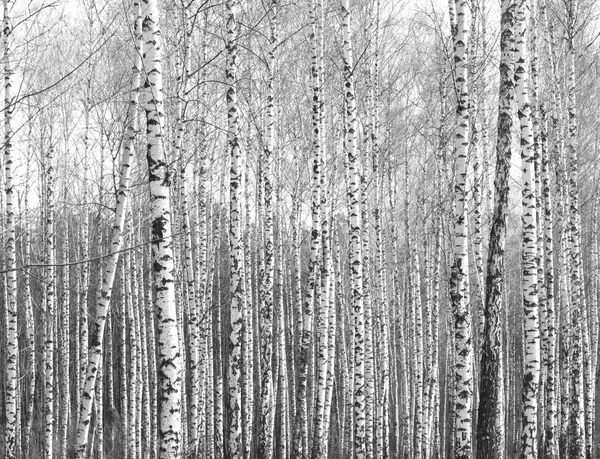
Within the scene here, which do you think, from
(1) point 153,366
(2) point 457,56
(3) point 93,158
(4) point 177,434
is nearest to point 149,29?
(4) point 177,434

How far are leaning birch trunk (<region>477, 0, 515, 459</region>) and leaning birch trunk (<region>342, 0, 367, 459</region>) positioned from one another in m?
2.32

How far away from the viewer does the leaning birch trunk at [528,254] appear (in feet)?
25.5

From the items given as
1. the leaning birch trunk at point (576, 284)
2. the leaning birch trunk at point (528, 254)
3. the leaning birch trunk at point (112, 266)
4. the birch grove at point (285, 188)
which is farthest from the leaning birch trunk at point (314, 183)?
the leaning birch trunk at point (576, 284)

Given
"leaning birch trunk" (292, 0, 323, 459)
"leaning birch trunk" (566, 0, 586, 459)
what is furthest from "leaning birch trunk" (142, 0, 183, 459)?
"leaning birch trunk" (566, 0, 586, 459)

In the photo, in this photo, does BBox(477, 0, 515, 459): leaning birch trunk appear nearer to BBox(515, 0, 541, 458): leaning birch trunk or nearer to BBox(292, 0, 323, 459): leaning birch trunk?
BBox(515, 0, 541, 458): leaning birch trunk

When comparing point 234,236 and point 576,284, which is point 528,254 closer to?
point 234,236

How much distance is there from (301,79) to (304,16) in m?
1.68

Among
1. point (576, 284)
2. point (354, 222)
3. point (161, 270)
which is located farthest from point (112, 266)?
point (576, 284)

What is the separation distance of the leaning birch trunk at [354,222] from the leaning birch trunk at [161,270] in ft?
14.0

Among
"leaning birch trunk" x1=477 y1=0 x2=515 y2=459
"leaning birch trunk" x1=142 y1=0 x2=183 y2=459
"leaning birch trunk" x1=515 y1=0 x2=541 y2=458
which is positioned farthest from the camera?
"leaning birch trunk" x1=515 y1=0 x2=541 y2=458

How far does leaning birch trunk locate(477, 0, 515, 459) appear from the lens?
716cm

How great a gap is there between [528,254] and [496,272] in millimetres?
636

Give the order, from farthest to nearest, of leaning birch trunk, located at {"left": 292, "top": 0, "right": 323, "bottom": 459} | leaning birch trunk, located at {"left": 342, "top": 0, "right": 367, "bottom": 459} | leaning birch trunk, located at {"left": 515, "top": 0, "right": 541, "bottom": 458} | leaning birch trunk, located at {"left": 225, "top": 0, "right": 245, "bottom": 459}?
1. leaning birch trunk, located at {"left": 292, "top": 0, "right": 323, "bottom": 459}
2. leaning birch trunk, located at {"left": 342, "top": 0, "right": 367, "bottom": 459}
3. leaning birch trunk, located at {"left": 225, "top": 0, "right": 245, "bottom": 459}
4. leaning birch trunk, located at {"left": 515, "top": 0, "right": 541, "bottom": 458}

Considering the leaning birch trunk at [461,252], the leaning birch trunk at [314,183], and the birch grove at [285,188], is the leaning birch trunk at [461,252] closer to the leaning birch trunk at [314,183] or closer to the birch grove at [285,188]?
the birch grove at [285,188]
